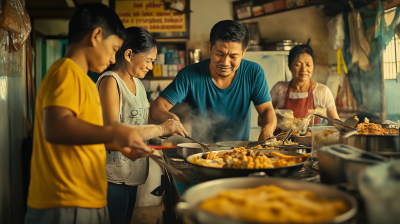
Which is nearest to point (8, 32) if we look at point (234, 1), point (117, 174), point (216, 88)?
point (117, 174)

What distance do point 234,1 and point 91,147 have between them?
14.6ft

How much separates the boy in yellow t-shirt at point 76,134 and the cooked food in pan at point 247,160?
312mm

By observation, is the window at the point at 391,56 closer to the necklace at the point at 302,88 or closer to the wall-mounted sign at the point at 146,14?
the necklace at the point at 302,88

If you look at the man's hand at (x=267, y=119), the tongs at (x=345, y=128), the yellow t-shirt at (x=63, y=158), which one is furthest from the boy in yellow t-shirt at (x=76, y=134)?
the man's hand at (x=267, y=119)

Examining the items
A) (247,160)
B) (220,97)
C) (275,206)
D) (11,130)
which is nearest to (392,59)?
(220,97)

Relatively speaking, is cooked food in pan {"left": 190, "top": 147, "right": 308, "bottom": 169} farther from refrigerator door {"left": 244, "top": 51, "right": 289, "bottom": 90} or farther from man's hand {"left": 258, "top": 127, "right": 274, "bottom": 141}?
refrigerator door {"left": 244, "top": 51, "right": 289, "bottom": 90}

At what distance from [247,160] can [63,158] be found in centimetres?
67

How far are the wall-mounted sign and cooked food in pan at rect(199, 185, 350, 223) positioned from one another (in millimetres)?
4424

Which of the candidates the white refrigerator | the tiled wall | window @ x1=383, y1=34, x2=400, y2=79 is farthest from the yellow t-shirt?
window @ x1=383, y1=34, x2=400, y2=79

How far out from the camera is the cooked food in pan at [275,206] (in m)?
0.55

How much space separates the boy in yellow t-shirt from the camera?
934mm

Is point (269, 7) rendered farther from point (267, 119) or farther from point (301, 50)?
point (267, 119)

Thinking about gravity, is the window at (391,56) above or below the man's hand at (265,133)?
above

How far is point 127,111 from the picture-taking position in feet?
5.45
